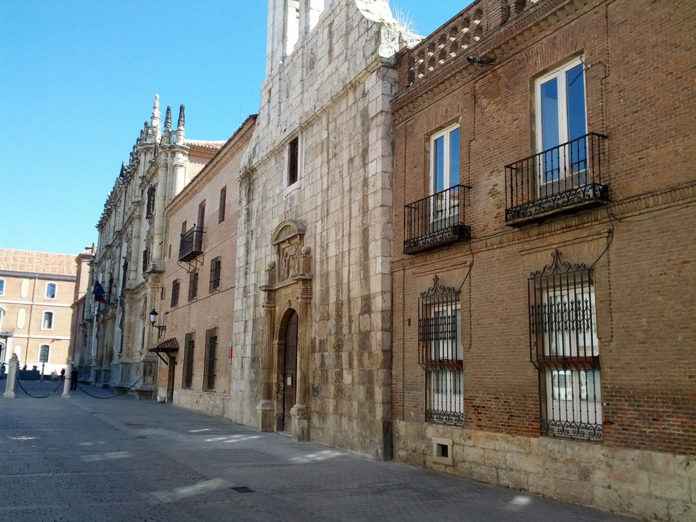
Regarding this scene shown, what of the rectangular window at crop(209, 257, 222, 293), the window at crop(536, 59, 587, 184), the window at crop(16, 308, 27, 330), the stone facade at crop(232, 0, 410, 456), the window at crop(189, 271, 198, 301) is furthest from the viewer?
the window at crop(16, 308, 27, 330)

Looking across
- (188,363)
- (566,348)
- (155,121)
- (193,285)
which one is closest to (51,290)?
(155,121)

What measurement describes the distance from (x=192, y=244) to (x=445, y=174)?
16.7 metres

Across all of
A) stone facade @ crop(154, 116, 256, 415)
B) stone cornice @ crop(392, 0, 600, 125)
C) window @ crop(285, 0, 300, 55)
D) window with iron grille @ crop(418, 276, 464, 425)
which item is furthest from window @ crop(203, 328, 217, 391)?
window with iron grille @ crop(418, 276, 464, 425)

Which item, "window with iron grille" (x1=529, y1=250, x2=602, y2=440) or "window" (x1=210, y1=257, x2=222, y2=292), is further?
"window" (x1=210, y1=257, x2=222, y2=292)

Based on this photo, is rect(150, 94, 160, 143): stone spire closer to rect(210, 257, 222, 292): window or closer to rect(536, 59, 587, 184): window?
rect(210, 257, 222, 292): window

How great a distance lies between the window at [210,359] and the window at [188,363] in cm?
247

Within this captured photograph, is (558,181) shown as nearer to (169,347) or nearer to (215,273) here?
(215,273)

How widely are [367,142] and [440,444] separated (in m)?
6.06

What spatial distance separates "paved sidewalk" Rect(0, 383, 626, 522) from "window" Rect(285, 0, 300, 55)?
35.4 feet

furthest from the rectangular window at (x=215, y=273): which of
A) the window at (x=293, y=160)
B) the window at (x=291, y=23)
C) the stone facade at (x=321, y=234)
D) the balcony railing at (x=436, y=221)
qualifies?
the balcony railing at (x=436, y=221)

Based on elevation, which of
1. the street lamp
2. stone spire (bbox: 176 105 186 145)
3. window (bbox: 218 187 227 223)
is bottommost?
the street lamp

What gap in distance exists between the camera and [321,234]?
1522 cm

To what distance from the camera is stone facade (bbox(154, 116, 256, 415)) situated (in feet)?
73.3

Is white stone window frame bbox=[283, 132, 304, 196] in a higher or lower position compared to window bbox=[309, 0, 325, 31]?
lower
